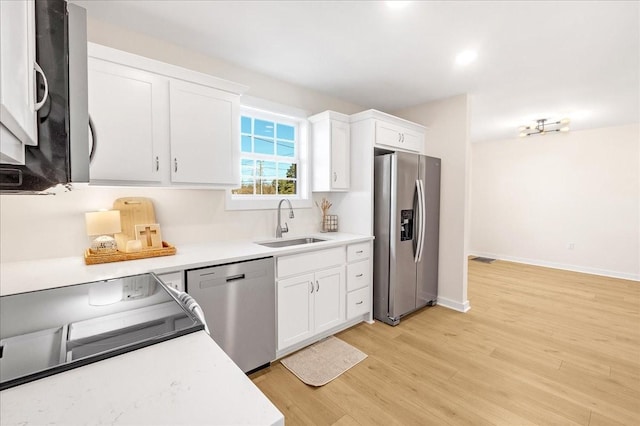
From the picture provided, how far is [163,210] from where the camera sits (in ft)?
7.39

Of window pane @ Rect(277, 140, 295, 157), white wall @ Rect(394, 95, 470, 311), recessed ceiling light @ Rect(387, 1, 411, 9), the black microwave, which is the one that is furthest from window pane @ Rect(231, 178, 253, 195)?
white wall @ Rect(394, 95, 470, 311)

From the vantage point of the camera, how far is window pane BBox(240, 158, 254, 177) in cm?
286

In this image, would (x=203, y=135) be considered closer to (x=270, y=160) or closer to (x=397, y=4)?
(x=270, y=160)

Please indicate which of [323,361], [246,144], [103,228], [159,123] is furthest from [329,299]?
[159,123]

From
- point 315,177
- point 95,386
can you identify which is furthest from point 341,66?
point 95,386

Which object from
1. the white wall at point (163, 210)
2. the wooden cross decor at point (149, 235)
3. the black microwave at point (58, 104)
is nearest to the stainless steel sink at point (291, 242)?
the white wall at point (163, 210)

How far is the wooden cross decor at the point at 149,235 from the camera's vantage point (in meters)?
1.96

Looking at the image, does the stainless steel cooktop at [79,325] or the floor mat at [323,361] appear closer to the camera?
the stainless steel cooktop at [79,325]

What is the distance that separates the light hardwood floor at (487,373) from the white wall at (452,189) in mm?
315

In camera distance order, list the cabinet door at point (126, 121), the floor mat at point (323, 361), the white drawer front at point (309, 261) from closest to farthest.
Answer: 1. the cabinet door at point (126, 121)
2. the floor mat at point (323, 361)
3. the white drawer front at point (309, 261)

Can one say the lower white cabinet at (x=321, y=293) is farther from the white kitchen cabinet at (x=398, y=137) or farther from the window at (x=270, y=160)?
the white kitchen cabinet at (x=398, y=137)

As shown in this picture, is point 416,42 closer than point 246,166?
Yes

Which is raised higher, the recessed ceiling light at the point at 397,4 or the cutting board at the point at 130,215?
the recessed ceiling light at the point at 397,4

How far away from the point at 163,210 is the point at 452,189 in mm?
3155
